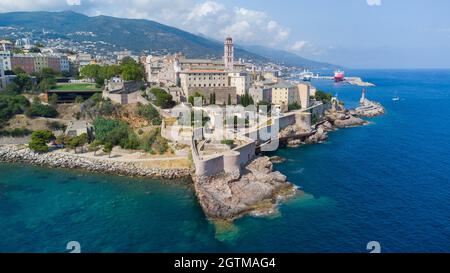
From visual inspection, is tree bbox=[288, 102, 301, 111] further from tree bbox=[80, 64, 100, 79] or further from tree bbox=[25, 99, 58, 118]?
tree bbox=[25, 99, 58, 118]

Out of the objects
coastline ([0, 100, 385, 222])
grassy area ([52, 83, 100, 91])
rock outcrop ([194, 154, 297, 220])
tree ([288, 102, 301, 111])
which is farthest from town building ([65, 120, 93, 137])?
tree ([288, 102, 301, 111])

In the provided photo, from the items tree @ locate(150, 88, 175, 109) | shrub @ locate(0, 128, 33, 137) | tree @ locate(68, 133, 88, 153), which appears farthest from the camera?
tree @ locate(150, 88, 175, 109)

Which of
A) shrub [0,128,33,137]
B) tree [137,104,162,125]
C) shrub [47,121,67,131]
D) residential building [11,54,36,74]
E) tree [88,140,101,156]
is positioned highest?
residential building [11,54,36,74]

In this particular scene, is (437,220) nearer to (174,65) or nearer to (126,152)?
(126,152)

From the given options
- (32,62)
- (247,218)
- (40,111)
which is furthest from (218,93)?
(32,62)

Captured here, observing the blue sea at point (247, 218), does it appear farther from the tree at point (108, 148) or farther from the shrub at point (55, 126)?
the shrub at point (55, 126)
